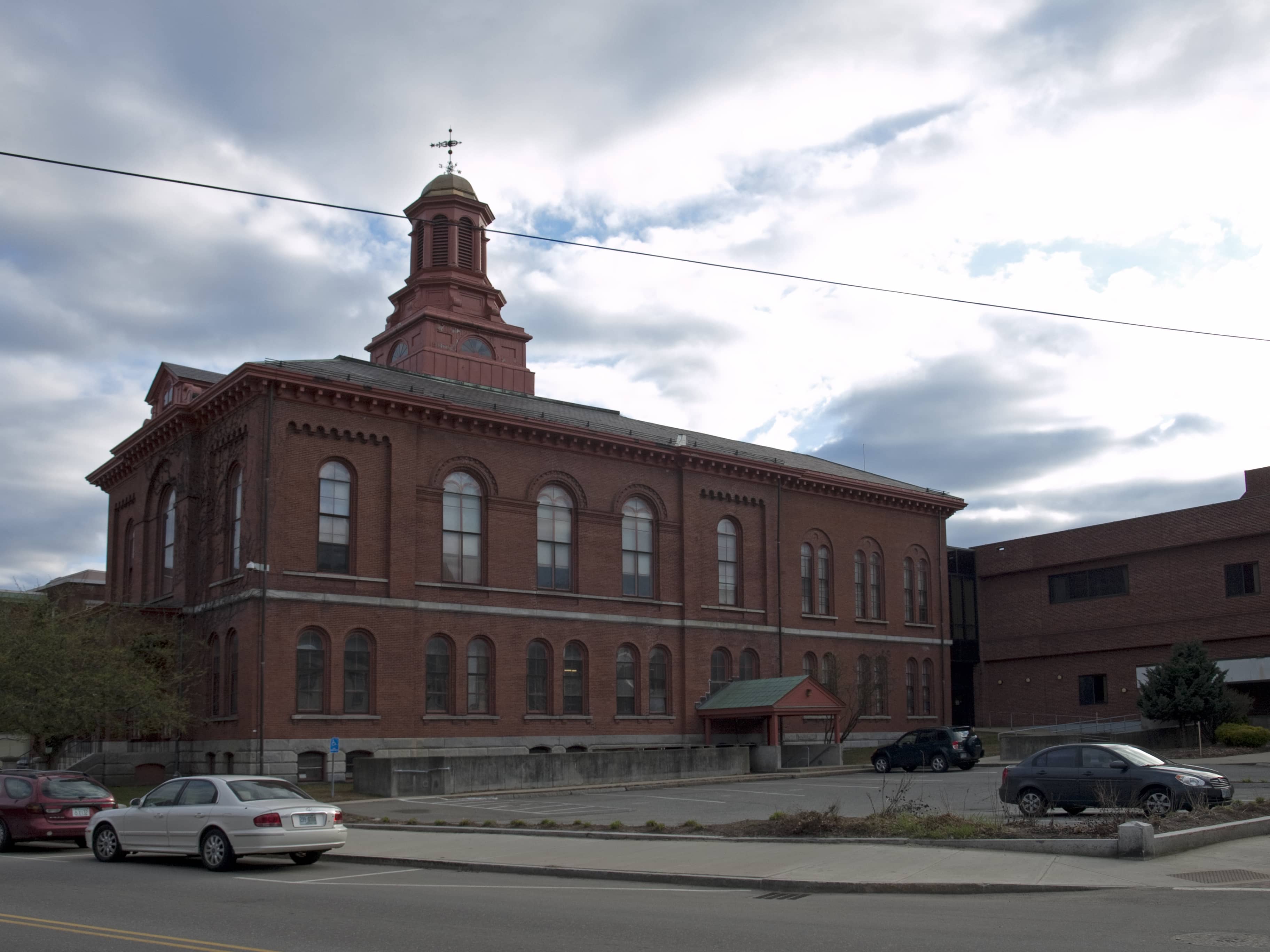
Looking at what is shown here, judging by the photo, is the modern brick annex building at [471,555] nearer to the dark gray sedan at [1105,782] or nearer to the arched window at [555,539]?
the arched window at [555,539]

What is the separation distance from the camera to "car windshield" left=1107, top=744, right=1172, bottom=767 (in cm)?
2056

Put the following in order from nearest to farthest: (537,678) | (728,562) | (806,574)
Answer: (537,678), (728,562), (806,574)

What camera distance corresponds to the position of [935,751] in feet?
132

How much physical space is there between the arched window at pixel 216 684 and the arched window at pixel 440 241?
20.5m

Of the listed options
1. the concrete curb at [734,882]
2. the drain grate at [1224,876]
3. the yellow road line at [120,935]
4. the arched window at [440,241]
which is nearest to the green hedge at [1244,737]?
the drain grate at [1224,876]

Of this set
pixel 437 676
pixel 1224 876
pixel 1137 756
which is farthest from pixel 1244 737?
pixel 1224 876

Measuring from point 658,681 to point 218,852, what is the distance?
29.6m

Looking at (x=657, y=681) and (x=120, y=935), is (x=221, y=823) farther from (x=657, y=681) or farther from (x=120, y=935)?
(x=657, y=681)

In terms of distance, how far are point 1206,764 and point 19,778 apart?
32.4 metres

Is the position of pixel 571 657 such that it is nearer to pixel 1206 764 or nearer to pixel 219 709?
pixel 219 709

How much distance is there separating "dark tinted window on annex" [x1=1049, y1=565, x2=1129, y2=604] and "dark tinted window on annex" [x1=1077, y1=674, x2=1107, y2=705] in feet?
12.6

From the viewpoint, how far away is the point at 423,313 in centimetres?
5000

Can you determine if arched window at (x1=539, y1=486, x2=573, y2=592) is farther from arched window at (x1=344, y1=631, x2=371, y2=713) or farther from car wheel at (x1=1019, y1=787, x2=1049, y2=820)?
car wheel at (x1=1019, y1=787, x2=1049, y2=820)

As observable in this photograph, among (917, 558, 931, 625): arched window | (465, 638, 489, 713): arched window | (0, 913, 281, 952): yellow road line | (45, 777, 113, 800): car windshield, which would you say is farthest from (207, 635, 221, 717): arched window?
(917, 558, 931, 625): arched window
